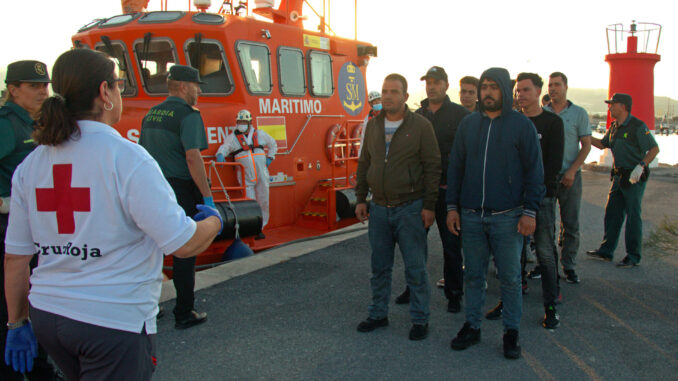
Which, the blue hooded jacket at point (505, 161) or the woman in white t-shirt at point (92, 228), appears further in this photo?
the blue hooded jacket at point (505, 161)

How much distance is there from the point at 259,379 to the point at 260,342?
548mm

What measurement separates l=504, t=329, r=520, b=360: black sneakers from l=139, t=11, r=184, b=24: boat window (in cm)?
574

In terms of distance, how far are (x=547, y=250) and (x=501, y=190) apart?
105cm

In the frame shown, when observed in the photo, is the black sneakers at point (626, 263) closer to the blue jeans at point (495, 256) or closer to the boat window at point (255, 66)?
the blue jeans at point (495, 256)

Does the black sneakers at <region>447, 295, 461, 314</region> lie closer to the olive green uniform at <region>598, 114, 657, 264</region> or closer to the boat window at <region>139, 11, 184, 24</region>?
the olive green uniform at <region>598, 114, 657, 264</region>

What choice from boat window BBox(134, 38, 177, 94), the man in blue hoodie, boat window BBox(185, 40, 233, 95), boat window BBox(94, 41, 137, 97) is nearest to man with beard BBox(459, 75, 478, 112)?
the man in blue hoodie

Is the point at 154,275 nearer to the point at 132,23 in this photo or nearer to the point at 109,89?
the point at 109,89

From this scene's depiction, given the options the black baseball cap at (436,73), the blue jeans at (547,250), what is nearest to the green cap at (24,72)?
the black baseball cap at (436,73)

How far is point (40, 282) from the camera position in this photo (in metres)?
1.77

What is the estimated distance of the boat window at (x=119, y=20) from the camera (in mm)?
7137

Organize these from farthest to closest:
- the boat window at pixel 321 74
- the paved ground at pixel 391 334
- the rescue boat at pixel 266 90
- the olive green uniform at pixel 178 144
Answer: the boat window at pixel 321 74
the rescue boat at pixel 266 90
the olive green uniform at pixel 178 144
the paved ground at pixel 391 334

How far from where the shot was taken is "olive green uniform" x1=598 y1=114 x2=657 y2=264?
19.2 ft

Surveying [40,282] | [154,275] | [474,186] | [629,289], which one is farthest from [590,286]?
[40,282]

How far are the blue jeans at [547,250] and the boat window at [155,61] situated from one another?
5.13 m
